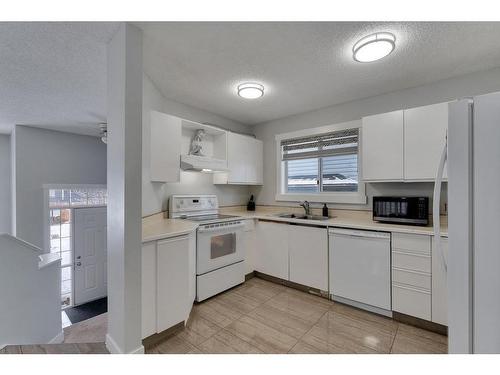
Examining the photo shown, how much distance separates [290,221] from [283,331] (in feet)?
3.95

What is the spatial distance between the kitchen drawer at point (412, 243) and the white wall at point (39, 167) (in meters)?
5.16

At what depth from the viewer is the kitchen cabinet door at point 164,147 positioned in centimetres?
241

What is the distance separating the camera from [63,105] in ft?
9.80

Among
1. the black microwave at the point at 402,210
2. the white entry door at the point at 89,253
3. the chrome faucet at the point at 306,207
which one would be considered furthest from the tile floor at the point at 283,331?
the white entry door at the point at 89,253

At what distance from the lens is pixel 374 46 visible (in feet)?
5.71

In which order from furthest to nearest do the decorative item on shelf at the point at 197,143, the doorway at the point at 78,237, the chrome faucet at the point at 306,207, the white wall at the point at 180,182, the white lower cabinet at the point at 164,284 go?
the doorway at the point at 78,237, the chrome faucet at the point at 306,207, the decorative item on shelf at the point at 197,143, the white wall at the point at 180,182, the white lower cabinet at the point at 164,284

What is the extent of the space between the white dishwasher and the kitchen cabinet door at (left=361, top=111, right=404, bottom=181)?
0.66 m

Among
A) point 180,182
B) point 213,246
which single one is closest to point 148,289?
point 213,246

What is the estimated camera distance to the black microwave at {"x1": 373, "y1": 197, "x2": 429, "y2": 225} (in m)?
2.24

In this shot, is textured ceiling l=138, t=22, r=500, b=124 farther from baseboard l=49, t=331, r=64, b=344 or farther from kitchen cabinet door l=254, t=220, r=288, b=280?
baseboard l=49, t=331, r=64, b=344

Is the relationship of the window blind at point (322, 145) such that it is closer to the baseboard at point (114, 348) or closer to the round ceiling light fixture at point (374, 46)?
the round ceiling light fixture at point (374, 46)

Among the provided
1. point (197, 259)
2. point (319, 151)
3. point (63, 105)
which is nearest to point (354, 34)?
point (319, 151)

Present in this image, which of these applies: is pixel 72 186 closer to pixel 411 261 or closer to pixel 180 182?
pixel 180 182

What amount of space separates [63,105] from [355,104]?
147 inches
